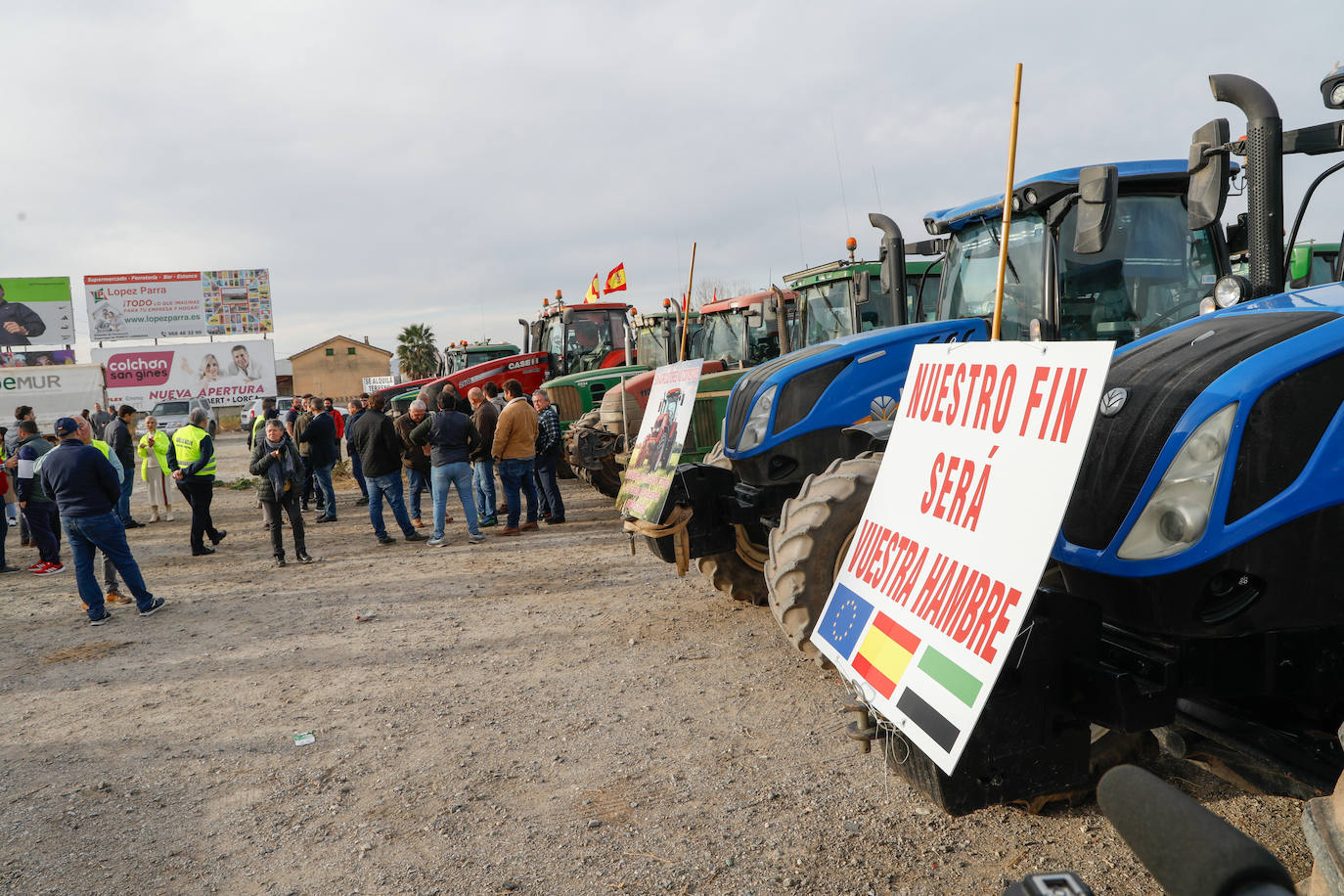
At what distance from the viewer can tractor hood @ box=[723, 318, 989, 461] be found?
5379 millimetres

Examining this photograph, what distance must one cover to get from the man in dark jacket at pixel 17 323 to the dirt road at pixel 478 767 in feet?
136

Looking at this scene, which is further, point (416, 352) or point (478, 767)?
point (416, 352)

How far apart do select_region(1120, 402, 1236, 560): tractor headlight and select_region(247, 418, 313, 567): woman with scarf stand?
8467 millimetres

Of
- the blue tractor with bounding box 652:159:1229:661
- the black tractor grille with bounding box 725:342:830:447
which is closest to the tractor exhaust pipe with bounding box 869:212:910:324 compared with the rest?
the blue tractor with bounding box 652:159:1229:661

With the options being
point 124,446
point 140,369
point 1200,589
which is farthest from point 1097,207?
point 140,369

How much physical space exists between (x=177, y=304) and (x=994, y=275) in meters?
46.8

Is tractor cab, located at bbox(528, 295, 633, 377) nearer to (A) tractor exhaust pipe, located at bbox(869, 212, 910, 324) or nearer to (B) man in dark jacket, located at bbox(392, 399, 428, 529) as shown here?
(B) man in dark jacket, located at bbox(392, 399, 428, 529)

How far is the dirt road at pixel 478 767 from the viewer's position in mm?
3203

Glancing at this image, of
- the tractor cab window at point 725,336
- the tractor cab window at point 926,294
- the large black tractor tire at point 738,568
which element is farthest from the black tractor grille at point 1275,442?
the tractor cab window at point 725,336

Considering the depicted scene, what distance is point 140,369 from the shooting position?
42.6 meters

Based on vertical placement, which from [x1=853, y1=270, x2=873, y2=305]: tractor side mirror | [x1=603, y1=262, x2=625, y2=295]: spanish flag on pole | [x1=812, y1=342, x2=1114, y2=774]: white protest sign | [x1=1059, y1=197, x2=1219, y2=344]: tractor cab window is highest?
[x1=603, y1=262, x2=625, y2=295]: spanish flag on pole

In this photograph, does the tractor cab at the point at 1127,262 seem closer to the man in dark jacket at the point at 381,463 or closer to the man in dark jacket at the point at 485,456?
the man in dark jacket at the point at 485,456

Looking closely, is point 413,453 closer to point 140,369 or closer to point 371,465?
point 371,465

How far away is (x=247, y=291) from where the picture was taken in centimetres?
4525
